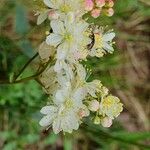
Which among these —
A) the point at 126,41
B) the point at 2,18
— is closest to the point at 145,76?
the point at 126,41

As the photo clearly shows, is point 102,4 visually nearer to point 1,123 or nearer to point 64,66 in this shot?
point 64,66

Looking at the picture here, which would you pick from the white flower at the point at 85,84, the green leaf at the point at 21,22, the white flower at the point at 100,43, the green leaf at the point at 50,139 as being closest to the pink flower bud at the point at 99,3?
the white flower at the point at 100,43

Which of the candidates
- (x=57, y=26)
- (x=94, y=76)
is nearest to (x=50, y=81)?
(x=57, y=26)

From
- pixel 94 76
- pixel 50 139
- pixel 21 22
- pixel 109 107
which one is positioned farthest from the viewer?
pixel 50 139

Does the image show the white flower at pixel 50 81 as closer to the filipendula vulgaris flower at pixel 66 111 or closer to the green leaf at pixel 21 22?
the filipendula vulgaris flower at pixel 66 111

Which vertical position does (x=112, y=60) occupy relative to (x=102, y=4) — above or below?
below

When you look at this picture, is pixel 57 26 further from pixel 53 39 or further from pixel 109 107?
pixel 109 107
